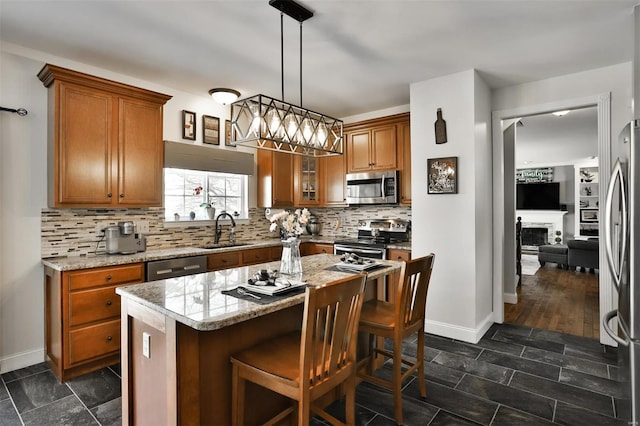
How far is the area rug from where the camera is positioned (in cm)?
723

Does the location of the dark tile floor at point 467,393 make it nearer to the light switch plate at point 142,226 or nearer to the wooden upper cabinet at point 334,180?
the light switch plate at point 142,226

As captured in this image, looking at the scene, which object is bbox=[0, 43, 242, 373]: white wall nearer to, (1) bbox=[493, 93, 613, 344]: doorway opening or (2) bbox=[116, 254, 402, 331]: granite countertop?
(2) bbox=[116, 254, 402, 331]: granite countertop

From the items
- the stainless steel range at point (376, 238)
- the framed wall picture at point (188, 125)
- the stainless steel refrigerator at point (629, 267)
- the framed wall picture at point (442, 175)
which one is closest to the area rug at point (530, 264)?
the stainless steel range at point (376, 238)

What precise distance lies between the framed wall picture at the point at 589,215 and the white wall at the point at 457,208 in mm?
7231

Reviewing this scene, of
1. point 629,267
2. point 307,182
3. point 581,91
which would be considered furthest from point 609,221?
point 307,182

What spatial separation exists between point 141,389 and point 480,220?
10.6 ft

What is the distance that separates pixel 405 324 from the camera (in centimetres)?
231

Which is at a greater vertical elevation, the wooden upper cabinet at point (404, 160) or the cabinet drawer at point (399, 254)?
the wooden upper cabinet at point (404, 160)

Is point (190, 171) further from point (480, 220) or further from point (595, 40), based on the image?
point (595, 40)

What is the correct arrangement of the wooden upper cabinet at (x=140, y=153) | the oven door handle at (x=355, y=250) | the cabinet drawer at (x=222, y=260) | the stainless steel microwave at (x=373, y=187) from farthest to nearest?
the stainless steel microwave at (x=373, y=187)
the oven door handle at (x=355, y=250)
the cabinet drawer at (x=222, y=260)
the wooden upper cabinet at (x=140, y=153)

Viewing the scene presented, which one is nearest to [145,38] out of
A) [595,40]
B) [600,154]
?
[595,40]

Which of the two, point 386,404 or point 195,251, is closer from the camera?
point 386,404

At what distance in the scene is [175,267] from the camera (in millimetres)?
3371

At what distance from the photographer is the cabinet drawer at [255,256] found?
4082mm
